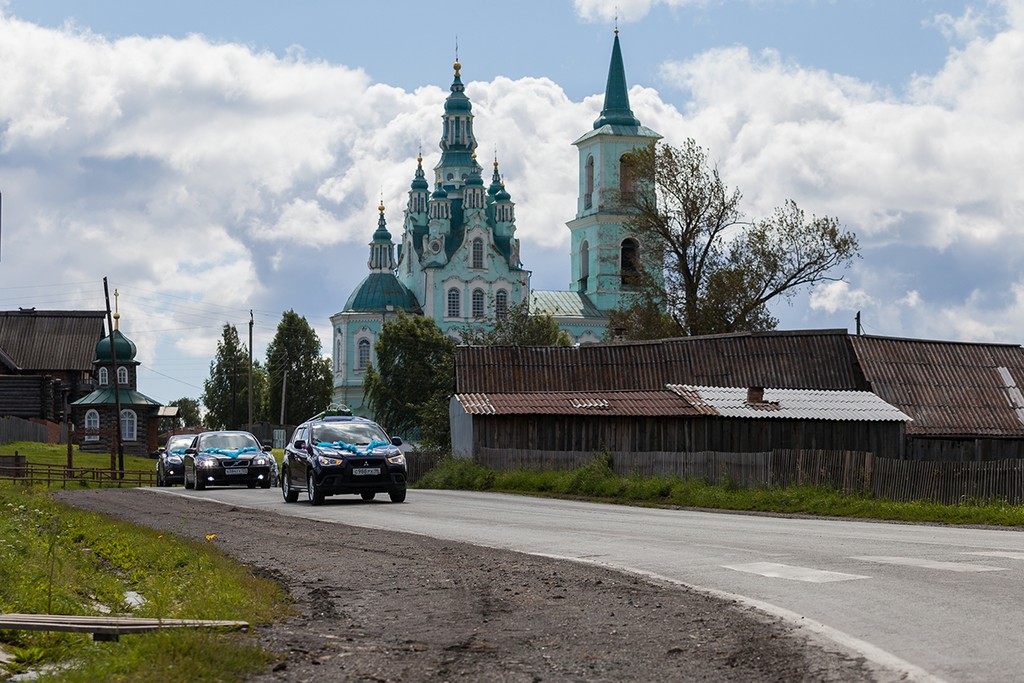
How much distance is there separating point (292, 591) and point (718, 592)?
3.75 m

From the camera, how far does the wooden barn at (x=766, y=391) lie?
43.7 meters

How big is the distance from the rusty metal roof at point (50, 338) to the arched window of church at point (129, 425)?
5134mm

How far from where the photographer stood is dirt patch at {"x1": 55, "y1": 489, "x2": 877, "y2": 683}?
8688mm

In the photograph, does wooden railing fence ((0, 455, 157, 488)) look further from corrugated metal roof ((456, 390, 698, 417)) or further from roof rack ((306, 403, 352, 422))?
corrugated metal roof ((456, 390, 698, 417))

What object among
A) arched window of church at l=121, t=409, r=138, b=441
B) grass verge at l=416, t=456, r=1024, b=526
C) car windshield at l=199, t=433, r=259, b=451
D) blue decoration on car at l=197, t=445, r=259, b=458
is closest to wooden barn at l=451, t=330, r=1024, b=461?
grass verge at l=416, t=456, r=1024, b=526

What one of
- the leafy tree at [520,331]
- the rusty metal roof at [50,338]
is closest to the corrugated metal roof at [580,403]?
the leafy tree at [520,331]

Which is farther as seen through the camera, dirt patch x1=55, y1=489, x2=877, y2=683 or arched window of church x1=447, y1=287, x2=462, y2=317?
arched window of church x1=447, y1=287, x2=462, y2=317

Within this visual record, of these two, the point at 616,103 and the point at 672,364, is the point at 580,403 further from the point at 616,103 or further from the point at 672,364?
the point at 616,103

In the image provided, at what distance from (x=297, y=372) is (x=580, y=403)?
8958 cm

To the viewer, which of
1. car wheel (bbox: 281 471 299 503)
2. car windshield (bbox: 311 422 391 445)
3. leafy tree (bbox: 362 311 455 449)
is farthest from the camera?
leafy tree (bbox: 362 311 455 449)

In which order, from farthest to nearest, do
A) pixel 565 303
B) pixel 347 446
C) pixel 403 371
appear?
1. pixel 565 303
2. pixel 403 371
3. pixel 347 446

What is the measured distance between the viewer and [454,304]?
137250 mm

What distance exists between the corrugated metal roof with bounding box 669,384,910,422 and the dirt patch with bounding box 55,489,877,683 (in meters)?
26.7

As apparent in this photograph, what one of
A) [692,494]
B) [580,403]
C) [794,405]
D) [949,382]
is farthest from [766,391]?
[692,494]
